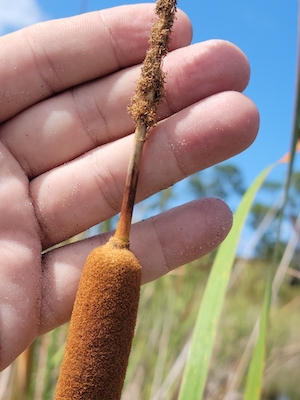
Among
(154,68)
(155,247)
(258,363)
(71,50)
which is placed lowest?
(258,363)

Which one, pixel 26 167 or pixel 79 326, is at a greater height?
pixel 26 167

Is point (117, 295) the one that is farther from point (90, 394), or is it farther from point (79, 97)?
point (79, 97)

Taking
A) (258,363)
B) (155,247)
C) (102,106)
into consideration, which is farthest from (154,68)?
(258,363)

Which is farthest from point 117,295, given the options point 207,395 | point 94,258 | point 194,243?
point 207,395

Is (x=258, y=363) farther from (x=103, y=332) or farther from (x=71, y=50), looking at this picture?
(x=71, y=50)

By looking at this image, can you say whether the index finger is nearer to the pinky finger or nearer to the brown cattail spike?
the pinky finger

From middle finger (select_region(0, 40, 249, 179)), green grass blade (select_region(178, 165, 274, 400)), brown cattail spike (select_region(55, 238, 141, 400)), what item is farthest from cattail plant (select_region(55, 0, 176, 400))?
middle finger (select_region(0, 40, 249, 179))

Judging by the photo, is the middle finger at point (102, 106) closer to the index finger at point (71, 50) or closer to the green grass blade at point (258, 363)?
the index finger at point (71, 50)
